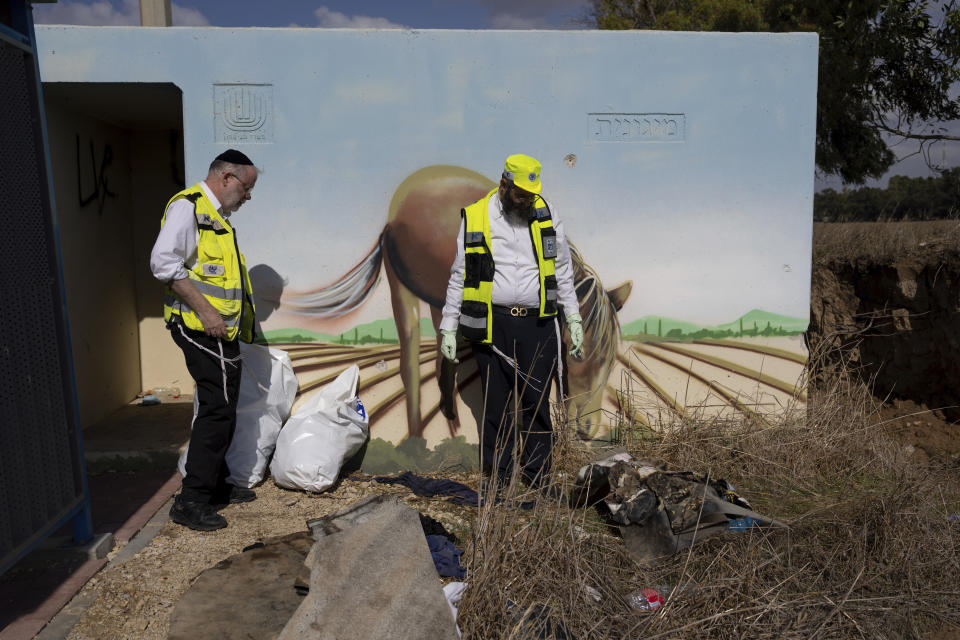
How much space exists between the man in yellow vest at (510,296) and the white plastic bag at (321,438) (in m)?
0.76

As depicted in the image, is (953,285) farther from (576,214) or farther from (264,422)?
(264,422)

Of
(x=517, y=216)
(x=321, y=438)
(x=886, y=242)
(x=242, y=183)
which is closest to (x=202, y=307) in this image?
(x=242, y=183)

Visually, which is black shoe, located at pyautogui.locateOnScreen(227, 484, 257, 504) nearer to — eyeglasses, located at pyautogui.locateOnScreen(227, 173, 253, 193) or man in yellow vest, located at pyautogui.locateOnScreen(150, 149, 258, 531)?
man in yellow vest, located at pyautogui.locateOnScreen(150, 149, 258, 531)

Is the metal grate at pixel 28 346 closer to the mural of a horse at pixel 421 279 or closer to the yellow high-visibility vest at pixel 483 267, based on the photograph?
the mural of a horse at pixel 421 279

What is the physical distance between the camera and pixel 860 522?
123 inches

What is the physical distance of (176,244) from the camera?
10.5 feet

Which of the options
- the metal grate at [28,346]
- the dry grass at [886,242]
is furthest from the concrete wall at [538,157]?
the dry grass at [886,242]

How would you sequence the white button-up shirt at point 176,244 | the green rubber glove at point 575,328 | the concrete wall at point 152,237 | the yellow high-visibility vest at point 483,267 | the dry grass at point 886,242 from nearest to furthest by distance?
the white button-up shirt at point 176,244 → the yellow high-visibility vest at point 483,267 → the green rubber glove at point 575,328 → the dry grass at point 886,242 → the concrete wall at point 152,237

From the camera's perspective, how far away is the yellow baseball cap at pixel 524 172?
3.62 metres

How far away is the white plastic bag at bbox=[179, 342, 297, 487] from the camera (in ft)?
13.2

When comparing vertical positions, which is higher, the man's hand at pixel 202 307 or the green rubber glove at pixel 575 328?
the man's hand at pixel 202 307

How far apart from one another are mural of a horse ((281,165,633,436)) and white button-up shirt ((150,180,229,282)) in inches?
40.3

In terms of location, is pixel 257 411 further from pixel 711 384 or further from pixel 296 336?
pixel 711 384

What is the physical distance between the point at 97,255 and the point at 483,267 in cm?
319
